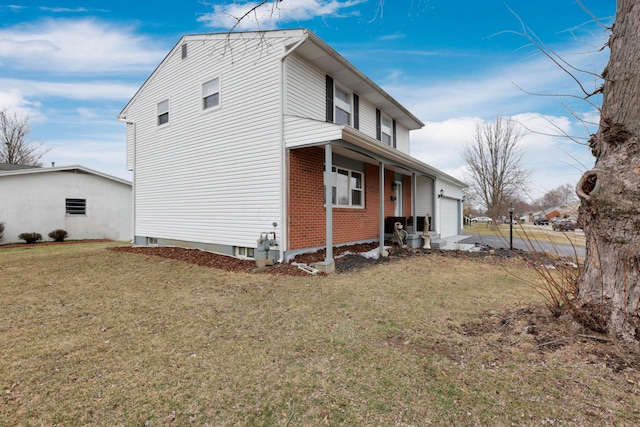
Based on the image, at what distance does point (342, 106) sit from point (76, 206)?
16.2 meters

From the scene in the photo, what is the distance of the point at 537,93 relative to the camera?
2.92 meters

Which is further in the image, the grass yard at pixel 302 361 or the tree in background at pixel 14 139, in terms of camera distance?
the tree in background at pixel 14 139

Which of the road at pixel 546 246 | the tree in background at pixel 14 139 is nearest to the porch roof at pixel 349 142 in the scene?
the road at pixel 546 246

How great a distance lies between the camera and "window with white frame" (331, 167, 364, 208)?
955cm

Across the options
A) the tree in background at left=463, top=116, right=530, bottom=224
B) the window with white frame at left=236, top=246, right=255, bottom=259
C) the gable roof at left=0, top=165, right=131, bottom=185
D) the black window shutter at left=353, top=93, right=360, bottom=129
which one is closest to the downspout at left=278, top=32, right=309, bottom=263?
the window with white frame at left=236, top=246, right=255, bottom=259

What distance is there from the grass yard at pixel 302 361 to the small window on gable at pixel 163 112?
7675mm

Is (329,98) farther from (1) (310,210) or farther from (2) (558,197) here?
(2) (558,197)

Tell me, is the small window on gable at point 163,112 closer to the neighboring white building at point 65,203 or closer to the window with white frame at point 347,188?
the window with white frame at point 347,188

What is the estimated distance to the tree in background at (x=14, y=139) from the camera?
92.7 feet

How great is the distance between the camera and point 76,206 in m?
17.0

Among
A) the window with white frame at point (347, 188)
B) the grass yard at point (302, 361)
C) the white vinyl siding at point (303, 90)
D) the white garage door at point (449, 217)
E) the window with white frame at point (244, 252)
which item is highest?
the white vinyl siding at point (303, 90)

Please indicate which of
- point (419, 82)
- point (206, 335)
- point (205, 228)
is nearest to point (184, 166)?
point (205, 228)

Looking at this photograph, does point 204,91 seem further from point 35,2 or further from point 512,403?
point 512,403

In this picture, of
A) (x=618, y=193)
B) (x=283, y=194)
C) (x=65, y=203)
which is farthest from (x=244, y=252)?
(x=65, y=203)
